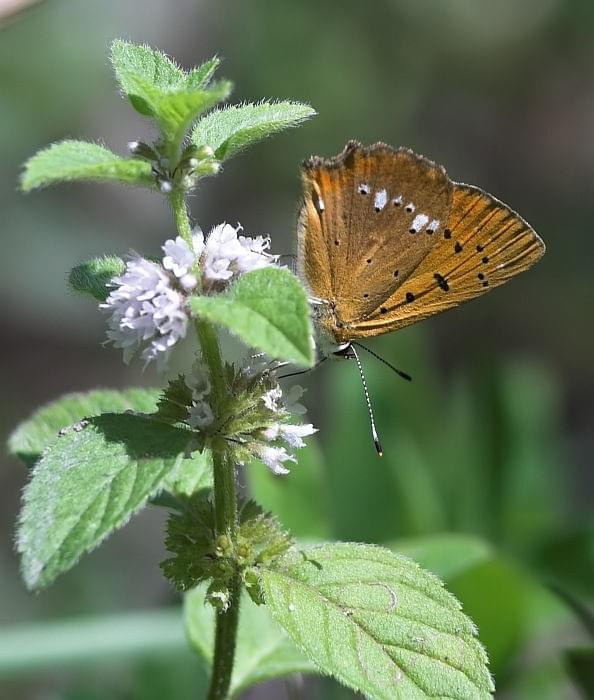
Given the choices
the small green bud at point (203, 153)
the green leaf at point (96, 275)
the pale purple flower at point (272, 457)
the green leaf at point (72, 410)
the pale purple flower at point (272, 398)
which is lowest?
the pale purple flower at point (272, 457)

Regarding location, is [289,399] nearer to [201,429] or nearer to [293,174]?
[201,429]

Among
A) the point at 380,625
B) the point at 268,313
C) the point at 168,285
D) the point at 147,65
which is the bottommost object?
the point at 380,625

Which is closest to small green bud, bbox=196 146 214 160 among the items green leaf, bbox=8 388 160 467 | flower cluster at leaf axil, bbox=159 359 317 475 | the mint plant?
the mint plant

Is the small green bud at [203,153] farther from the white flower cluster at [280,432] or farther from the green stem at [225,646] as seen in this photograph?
the green stem at [225,646]

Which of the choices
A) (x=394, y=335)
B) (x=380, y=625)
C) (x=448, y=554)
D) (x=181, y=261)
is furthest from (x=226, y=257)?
(x=394, y=335)

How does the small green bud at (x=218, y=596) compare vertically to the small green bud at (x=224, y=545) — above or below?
below

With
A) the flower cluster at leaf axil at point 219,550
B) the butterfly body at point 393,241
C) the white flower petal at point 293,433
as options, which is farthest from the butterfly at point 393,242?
the flower cluster at leaf axil at point 219,550

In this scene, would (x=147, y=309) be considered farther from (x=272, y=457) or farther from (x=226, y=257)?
(x=272, y=457)
